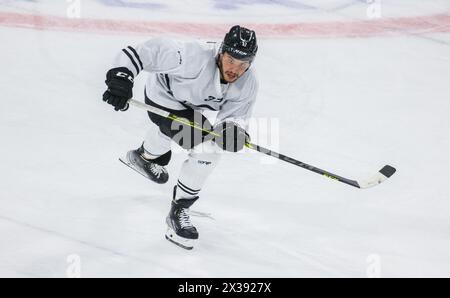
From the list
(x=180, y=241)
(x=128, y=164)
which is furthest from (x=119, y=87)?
(x=128, y=164)

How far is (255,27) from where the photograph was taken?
6152 mm

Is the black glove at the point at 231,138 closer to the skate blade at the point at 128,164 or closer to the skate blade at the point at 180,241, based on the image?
the skate blade at the point at 180,241

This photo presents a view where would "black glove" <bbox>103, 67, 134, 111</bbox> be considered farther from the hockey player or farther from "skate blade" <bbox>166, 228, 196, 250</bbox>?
"skate blade" <bbox>166, 228, 196, 250</bbox>

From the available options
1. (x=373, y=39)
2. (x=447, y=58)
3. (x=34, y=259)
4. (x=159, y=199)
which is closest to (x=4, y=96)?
(x=159, y=199)

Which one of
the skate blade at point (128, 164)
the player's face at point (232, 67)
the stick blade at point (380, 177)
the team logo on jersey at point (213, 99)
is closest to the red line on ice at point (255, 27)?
the skate blade at point (128, 164)

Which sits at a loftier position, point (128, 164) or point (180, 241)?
point (128, 164)

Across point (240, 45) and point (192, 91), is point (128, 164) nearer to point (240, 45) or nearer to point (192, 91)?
point (192, 91)

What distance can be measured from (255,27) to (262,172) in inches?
93.9

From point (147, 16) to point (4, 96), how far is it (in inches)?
74.0

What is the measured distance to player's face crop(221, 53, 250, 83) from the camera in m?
3.15

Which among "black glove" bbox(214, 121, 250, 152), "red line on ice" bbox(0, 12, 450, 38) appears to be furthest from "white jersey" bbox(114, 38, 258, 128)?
"red line on ice" bbox(0, 12, 450, 38)

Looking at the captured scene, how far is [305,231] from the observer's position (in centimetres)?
359

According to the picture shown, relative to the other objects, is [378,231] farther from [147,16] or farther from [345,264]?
[147,16]

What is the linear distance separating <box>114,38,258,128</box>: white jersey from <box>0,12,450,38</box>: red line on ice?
99.0 inches
